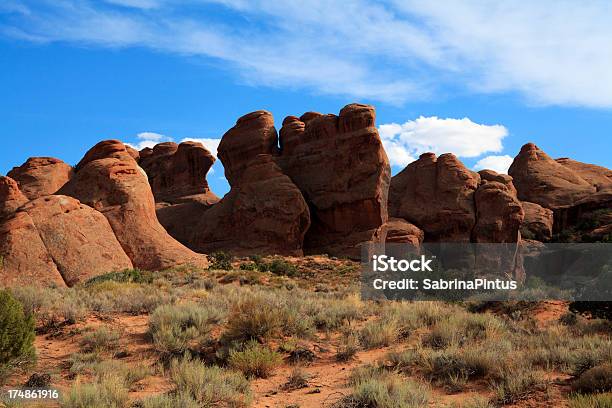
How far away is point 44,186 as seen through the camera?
44.0m

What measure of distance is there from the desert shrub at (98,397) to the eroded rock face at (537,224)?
54222 millimetres

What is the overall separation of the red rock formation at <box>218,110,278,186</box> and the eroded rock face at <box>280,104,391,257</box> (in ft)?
15.9

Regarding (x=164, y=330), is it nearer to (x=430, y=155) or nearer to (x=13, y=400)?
(x=13, y=400)

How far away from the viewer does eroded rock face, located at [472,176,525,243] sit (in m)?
48.6

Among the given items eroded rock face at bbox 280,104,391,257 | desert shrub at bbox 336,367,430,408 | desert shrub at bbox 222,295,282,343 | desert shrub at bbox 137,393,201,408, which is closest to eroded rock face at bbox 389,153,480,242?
eroded rock face at bbox 280,104,391,257

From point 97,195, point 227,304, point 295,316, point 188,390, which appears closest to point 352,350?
point 295,316

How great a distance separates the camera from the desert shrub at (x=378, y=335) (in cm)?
1086

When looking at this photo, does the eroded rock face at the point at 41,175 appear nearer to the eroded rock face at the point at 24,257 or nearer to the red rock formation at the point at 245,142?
the red rock formation at the point at 245,142

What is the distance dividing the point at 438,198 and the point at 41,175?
35.0m

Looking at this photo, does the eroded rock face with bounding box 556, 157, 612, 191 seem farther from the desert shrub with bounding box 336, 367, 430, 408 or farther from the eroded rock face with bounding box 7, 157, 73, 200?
the desert shrub with bounding box 336, 367, 430, 408

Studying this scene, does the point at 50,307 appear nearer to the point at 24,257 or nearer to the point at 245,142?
the point at 24,257

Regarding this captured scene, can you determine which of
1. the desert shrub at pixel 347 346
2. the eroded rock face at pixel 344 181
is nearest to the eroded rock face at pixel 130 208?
the desert shrub at pixel 347 346

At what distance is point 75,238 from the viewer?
74.8 feet

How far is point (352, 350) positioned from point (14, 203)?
21.7 m
